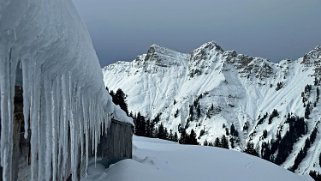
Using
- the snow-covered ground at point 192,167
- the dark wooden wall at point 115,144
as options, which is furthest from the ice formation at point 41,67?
the snow-covered ground at point 192,167

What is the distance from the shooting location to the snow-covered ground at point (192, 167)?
12055 millimetres

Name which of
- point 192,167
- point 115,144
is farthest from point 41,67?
point 192,167

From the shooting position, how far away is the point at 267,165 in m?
20.3

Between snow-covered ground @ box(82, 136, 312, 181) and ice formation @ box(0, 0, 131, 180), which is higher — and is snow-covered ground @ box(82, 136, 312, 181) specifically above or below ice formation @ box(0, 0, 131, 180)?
below

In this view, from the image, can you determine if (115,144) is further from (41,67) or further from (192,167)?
(41,67)

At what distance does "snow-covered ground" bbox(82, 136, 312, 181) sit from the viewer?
12.1 m

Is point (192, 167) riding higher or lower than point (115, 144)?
lower

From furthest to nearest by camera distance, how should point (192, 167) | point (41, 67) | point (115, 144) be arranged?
1. point (192, 167)
2. point (115, 144)
3. point (41, 67)

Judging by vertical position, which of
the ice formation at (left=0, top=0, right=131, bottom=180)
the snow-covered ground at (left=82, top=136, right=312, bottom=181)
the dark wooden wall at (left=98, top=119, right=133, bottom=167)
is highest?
the ice formation at (left=0, top=0, right=131, bottom=180)

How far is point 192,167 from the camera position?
1719cm

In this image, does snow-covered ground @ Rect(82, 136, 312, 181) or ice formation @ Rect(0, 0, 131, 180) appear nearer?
ice formation @ Rect(0, 0, 131, 180)

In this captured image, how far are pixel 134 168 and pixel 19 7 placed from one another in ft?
33.5

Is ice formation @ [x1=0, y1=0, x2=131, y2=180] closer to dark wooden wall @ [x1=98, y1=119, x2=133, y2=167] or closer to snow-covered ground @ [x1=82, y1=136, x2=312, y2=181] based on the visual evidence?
dark wooden wall @ [x1=98, y1=119, x2=133, y2=167]

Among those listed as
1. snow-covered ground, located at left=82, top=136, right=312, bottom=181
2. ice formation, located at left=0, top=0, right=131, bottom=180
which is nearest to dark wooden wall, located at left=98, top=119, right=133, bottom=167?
snow-covered ground, located at left=82, top=136, right=312, bottom=181
